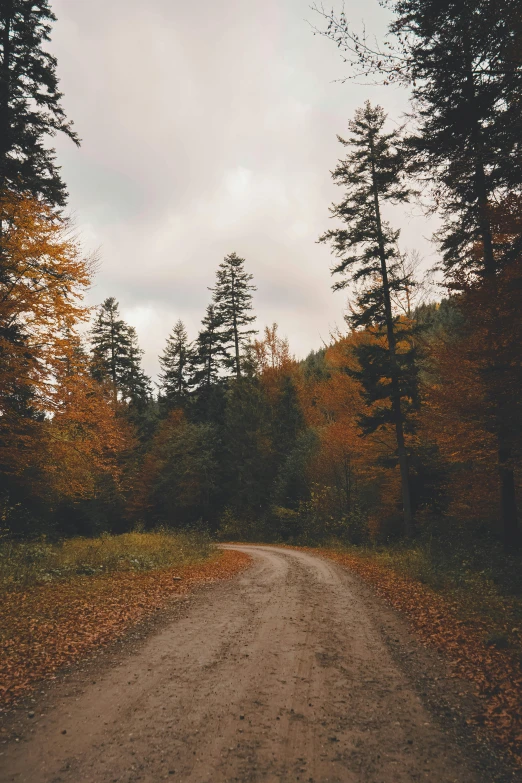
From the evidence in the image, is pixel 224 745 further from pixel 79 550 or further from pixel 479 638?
pixel 79 550

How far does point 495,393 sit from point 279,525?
76.8ft

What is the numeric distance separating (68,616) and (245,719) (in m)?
5.37

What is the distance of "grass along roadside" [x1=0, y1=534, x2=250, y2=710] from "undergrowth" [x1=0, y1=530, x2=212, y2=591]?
0.18 m

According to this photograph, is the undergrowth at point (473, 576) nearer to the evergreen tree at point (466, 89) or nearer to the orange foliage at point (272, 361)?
the evergreen tree at point (466, 89)

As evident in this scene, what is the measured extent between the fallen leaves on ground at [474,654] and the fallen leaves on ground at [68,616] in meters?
5.57

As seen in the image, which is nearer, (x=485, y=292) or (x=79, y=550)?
(x=485, y=292)

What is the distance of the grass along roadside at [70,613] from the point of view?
19.3 feet

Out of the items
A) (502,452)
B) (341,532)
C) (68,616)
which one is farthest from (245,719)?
(341,532)

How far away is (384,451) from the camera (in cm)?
1950

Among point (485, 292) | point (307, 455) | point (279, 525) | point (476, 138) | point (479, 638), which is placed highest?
point (476, 138)

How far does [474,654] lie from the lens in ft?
20.1

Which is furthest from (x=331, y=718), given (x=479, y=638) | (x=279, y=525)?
(x=279, y=525)

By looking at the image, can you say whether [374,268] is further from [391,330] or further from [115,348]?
[115,348]

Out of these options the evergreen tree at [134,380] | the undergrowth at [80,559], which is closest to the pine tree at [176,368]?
Result: the evergreen tree at [134,380]
